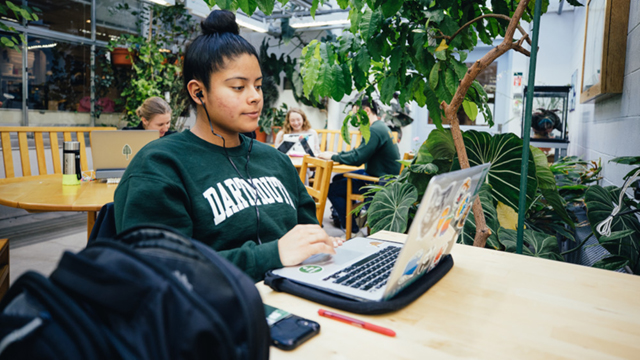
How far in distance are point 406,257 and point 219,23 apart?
776mm

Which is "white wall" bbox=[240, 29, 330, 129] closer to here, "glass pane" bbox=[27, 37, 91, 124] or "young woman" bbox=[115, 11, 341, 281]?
"glass pane" bbox=[27, 37, 91, 124]

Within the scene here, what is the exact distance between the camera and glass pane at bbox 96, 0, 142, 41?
5242 mm

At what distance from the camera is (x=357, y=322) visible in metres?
0.58

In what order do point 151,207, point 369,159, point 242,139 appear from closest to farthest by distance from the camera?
point 151,207 < point 242,139 < point 369,159

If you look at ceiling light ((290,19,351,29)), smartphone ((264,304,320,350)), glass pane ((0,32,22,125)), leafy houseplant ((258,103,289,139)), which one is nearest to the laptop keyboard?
smartphone ((264,304,320,350))

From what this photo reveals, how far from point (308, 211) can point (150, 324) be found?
94 cm

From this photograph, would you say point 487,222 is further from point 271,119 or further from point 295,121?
point 271,119

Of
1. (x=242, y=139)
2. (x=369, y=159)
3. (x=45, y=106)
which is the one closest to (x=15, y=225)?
(x=45, y=106)

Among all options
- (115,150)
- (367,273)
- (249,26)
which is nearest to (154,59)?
(249,26)

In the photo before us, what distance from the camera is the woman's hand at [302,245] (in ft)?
2.58

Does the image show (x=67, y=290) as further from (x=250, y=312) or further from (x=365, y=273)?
(x=365, y=273)

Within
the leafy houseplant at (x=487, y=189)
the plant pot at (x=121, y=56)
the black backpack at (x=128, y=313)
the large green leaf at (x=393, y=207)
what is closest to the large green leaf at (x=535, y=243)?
→ the leafy houseplant at (x=487, y=189)

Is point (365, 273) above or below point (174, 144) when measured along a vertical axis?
below

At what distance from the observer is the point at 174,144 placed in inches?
39.0
